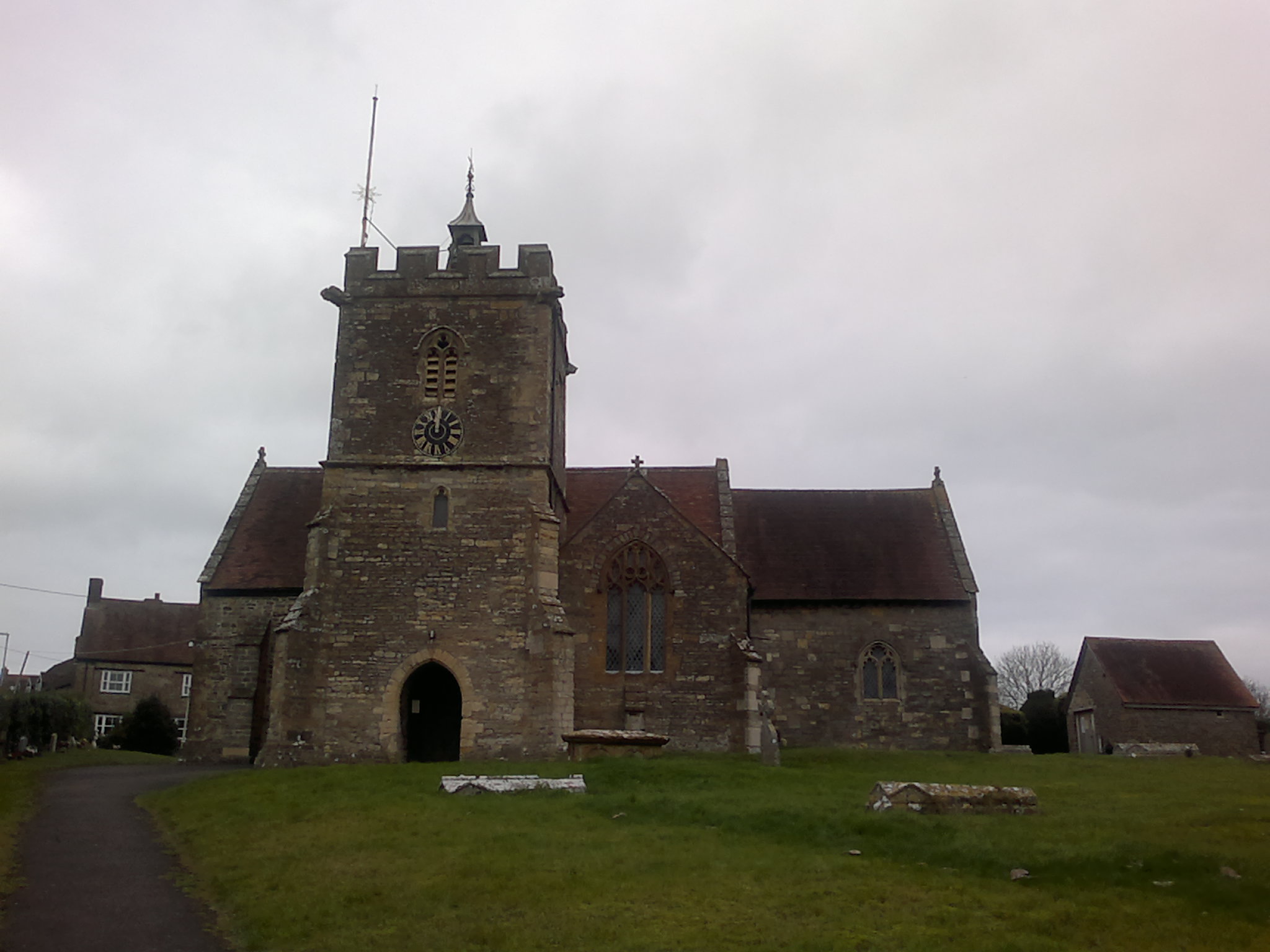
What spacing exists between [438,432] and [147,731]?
27337 millimetres

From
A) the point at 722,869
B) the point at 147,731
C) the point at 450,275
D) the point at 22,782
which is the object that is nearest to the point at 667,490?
the point at 450,275

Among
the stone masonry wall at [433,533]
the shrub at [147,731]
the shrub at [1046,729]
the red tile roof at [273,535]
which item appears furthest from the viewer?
the shrub at [147,731]

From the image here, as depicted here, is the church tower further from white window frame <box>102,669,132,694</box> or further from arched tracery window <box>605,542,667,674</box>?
white window frame <box>102,669,132,694</box>

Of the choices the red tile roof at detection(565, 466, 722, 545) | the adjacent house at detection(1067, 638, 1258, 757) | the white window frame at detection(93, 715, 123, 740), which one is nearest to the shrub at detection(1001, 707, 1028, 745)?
the adjacent house at detection(1067, 638, 1258, 757)

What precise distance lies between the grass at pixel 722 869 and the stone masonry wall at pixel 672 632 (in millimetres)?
8407

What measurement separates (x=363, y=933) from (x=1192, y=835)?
9914 mm

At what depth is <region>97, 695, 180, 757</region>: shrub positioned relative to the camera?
45156 mm

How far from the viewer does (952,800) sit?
47.4ft

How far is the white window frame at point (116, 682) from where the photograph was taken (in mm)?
57406

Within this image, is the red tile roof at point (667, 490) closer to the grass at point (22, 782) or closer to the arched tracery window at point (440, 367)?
the arched tracery window at point (440, 367)

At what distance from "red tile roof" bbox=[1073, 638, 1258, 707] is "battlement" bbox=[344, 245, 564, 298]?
26225 millimetres

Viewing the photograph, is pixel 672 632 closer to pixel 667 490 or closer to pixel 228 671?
pixel 667 490

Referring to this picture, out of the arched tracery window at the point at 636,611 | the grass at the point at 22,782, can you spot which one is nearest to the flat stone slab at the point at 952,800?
the grass at the point at 22,782

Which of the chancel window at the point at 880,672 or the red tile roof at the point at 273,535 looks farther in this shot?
the red tile roof at the point at 273,535
